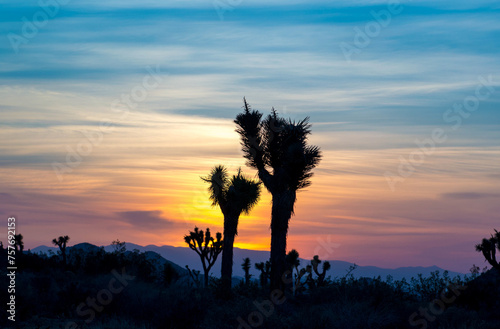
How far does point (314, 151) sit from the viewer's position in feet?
87.6

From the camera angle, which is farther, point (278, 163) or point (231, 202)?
point (231, 202)

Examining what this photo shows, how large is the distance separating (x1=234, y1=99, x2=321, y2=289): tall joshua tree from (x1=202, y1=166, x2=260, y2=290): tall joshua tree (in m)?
11.0

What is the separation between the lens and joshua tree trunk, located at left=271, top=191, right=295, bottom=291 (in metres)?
26.2

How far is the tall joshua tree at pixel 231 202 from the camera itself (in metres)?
37.6

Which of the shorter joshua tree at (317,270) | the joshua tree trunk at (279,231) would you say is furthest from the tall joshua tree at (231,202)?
the joshua tree trunk at (279,231)

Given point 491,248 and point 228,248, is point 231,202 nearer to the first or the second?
point 228,248

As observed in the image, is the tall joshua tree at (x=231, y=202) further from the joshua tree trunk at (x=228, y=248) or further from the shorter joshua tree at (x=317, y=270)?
the shorter joshua tree at (x=317, y=270)

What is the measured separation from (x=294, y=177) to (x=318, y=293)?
581 cm

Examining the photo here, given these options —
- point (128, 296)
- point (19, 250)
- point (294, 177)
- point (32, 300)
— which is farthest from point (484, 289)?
point (19, 250)

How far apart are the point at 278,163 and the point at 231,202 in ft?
39.5

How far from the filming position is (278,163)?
26609 mm

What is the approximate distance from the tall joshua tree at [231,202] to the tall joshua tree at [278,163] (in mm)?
10968

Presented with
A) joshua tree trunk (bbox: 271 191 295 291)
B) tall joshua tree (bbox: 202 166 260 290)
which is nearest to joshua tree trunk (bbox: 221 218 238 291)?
tall joshua tree (bbox: 202 166 260 290)

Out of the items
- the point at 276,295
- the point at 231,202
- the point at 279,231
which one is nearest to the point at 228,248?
the point at 231,202
